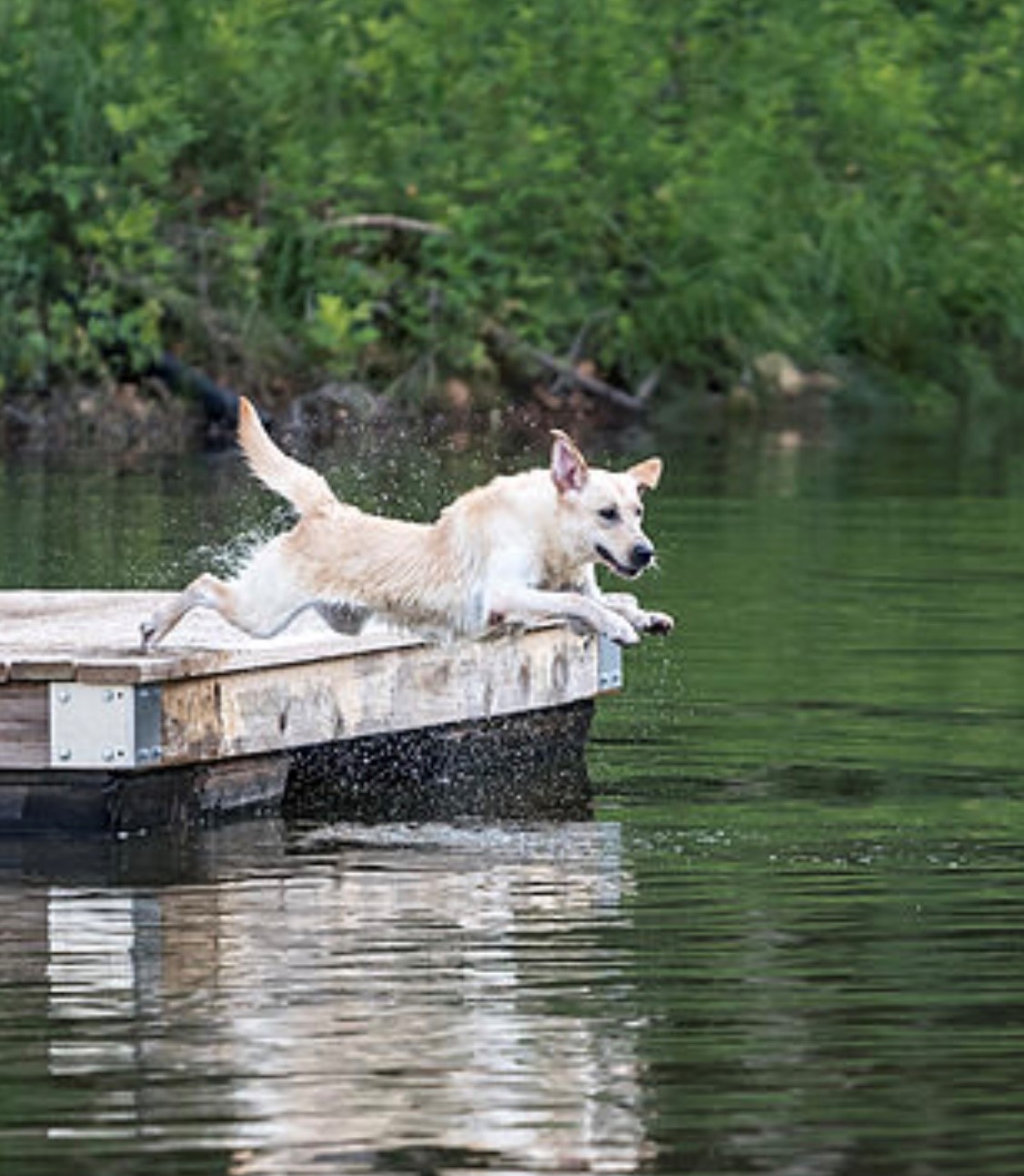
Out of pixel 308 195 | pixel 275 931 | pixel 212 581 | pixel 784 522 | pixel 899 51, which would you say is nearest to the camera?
pixel 275 931

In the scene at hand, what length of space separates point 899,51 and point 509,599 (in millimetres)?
33714

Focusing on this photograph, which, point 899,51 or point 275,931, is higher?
point 899,51

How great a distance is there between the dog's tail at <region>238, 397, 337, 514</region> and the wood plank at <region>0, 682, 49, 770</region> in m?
1.56

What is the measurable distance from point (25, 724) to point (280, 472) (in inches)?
67.6

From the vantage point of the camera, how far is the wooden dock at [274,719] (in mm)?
14258

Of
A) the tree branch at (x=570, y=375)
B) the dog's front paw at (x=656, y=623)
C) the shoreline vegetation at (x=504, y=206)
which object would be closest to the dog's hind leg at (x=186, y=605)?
the dog's front paw at (x=656, y=623)

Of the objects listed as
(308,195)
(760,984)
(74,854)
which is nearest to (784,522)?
(308,195)

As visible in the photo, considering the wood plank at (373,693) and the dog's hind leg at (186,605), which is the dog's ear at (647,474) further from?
the dog's hind leg at (186,605)

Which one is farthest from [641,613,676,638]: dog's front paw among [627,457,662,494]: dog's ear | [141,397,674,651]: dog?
[627,457,662,494]: dog's ear

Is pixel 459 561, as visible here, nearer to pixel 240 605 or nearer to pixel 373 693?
pixel 240 605

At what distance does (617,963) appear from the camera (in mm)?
11914

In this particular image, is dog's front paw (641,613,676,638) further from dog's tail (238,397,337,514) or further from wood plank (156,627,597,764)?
dog's tail (238,397,337,514)

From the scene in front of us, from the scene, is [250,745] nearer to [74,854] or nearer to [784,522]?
[74,854]

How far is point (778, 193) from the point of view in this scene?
4428cm
